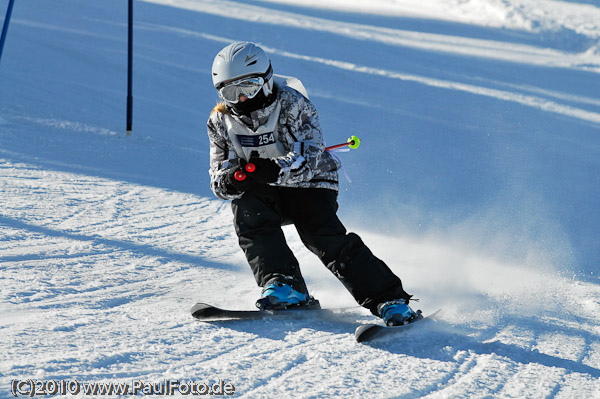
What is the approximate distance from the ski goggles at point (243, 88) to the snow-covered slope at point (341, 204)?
1047 mm

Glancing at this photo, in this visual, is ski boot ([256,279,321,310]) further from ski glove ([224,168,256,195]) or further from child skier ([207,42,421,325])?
ski glove ([224,168,256,195])

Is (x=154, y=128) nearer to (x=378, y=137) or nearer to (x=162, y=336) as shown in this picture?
(x=378, y=137)

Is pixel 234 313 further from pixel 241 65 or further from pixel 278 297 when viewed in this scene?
pixel 241 65

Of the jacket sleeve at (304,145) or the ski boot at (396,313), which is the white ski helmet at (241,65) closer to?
the jacket sleeve at (304,145)

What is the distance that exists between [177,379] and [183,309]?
919 mm

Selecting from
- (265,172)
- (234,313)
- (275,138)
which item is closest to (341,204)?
(275,138)

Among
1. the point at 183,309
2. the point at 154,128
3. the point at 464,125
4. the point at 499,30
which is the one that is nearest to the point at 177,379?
the point at 183,309

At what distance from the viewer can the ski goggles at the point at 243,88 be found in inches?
139

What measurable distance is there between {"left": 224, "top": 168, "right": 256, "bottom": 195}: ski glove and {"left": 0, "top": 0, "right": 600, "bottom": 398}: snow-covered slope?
58 cm

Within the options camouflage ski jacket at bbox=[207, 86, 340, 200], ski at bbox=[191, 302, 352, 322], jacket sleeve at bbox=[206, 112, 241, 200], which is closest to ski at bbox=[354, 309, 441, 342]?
ski at bbox=[191, 302, 352, 322]

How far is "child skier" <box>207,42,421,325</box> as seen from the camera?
11.0ft

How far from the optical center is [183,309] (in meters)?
3.43

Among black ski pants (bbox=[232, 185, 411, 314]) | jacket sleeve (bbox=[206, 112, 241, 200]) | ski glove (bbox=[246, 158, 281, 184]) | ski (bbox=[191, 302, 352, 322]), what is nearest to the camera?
ski (bbox=[191, 302, 352, 322])

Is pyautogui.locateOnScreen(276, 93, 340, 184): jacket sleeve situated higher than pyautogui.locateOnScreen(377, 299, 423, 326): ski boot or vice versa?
pyautogui.locateOnScreen(276, 93, 340, 184): jacket sleeve
